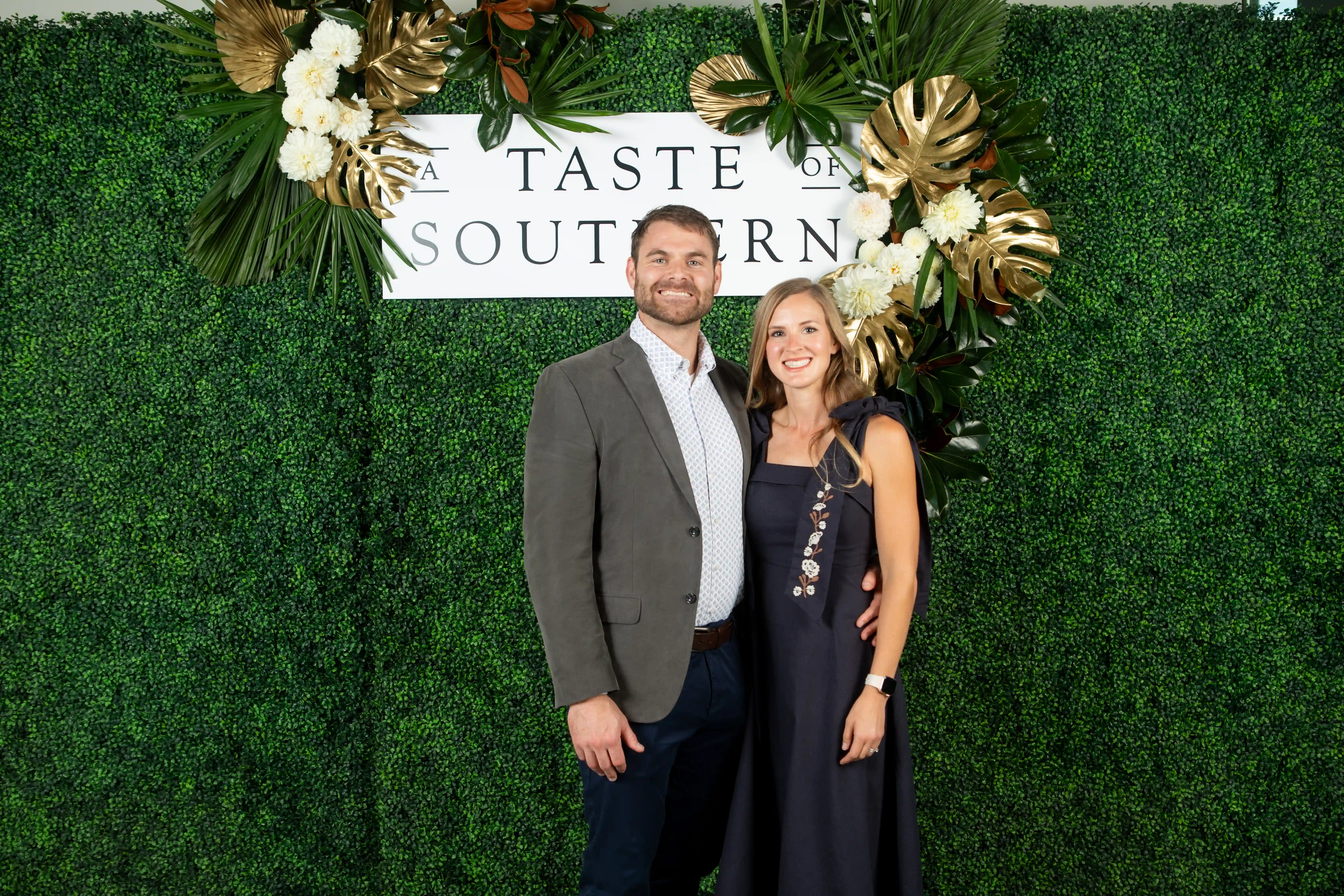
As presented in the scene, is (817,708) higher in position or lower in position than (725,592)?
lower

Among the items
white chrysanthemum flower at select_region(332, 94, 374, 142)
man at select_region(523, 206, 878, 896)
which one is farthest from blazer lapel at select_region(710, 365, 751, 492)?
white chrysanthemum flower at select_region(332, 94, 374, 142)

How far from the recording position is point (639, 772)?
5.84 ft

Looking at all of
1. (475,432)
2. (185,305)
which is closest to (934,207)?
(475,432)

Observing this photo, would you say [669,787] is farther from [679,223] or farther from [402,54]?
[402,54]

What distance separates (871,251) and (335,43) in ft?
5.18

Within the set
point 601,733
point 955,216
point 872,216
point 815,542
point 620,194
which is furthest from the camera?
point 620,194

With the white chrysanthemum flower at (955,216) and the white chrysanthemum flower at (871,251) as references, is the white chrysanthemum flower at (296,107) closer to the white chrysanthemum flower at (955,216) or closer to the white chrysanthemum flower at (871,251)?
the white chrysanthemum flower at (871,251)

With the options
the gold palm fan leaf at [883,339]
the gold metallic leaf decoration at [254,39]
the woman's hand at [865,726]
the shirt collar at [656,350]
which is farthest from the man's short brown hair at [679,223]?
the gold metallic leaf decoration at [254,39]

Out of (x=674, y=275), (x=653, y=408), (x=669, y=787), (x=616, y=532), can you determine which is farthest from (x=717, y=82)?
(x=669, y=787)

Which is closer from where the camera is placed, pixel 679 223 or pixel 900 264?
pixel 679 223

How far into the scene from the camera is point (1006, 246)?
2.21 metres

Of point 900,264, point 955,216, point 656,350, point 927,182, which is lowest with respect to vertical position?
point 656,350

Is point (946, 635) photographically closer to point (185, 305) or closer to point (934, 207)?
point (934, 207)

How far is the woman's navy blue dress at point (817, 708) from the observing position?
1.80 m
